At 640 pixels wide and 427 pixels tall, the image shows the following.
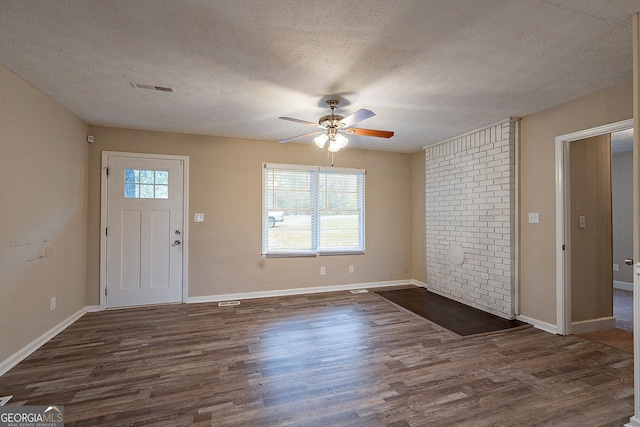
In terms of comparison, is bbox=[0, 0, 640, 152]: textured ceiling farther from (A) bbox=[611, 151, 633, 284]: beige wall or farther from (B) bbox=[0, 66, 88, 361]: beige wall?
(A) bbox=[611, 151, 633, 284]: beige wall

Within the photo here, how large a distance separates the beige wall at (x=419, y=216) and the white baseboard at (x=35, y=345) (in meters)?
5.30

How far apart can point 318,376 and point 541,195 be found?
3240mm

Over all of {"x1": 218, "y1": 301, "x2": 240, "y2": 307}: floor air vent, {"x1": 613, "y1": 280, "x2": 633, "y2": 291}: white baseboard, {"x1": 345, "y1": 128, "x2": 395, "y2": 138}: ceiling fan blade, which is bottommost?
{"x1": 218, "y1": 301, "x2": 240, "y2": 307}: floor air vent

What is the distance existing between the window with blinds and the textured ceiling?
1573 millimetres

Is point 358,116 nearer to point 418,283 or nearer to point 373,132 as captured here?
point 373,132

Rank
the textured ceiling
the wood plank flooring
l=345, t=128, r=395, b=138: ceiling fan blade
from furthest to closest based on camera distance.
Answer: l=345, t=128, r=395, b=138: ceiling fan blade < the wood plank flooring < the textured ceiling

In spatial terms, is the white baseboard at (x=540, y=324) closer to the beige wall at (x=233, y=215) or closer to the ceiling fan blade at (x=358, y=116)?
the beige wall at (x=233, y=215)

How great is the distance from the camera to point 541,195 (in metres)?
3.36

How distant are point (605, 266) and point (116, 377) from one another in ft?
17.3

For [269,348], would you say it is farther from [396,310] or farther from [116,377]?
[396,310]

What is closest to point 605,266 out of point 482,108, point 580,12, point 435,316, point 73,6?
point 435,316

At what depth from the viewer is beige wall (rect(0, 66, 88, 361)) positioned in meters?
2.43

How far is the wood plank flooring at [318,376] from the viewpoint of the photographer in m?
1.88

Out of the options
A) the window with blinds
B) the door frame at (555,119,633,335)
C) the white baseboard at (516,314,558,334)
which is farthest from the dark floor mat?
the window with blinds
